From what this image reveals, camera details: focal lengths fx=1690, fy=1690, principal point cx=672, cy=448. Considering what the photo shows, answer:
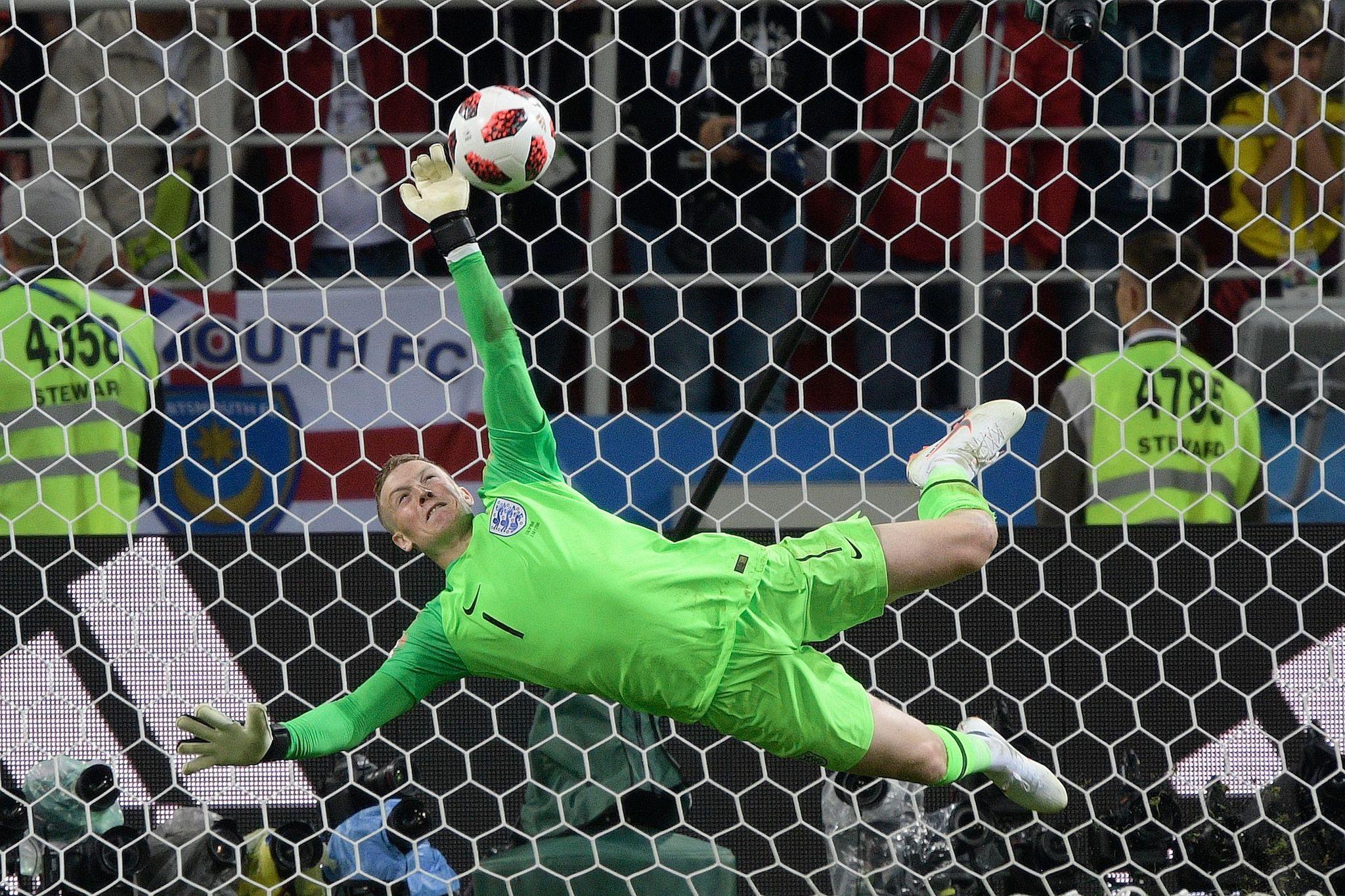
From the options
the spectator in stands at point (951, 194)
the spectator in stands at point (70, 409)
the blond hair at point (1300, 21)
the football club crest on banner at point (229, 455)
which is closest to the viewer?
the spectator in stands at point (70, 409)

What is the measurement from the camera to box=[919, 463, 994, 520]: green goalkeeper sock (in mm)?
3607

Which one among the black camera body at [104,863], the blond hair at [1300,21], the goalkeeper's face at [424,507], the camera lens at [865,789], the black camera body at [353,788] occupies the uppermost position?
the blond hair at [1300,21]

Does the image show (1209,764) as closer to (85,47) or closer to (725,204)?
(725,204)

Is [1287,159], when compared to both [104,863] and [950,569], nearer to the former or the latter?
[950,569]

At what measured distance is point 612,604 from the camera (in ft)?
11.1

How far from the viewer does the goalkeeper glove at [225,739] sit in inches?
131

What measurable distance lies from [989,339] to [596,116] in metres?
1.45

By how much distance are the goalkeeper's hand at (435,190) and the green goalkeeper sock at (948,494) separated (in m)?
1.17

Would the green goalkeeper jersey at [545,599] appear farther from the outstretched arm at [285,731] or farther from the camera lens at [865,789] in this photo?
the camera lens at [865,789]

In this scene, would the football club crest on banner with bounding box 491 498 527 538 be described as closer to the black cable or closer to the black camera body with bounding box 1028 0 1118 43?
the black cable

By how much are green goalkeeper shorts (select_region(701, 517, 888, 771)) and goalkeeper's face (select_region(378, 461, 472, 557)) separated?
658mm

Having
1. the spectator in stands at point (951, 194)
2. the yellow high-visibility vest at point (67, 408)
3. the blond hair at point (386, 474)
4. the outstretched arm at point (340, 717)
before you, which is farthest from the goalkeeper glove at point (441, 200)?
the spectator in stands at point (951, 194)

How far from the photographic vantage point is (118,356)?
4.38 metres

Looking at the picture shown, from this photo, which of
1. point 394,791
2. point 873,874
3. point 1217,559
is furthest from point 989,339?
point 394,791
